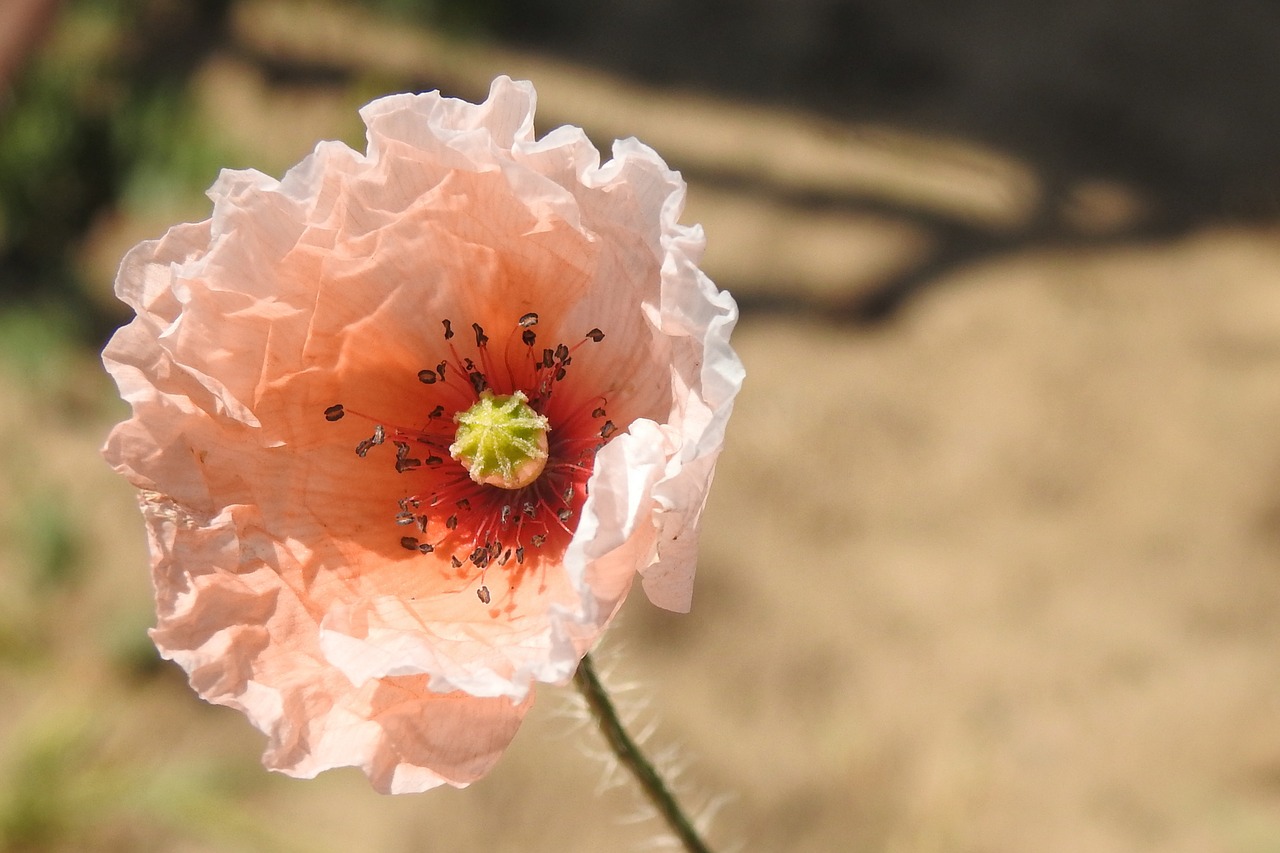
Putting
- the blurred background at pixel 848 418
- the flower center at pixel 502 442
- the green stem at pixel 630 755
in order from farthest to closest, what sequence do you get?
the blurred background at pixel 848 418, the flower center at pixel 502 442, the green stem at pixel 630 755

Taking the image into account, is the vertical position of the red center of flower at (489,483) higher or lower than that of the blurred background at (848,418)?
higher

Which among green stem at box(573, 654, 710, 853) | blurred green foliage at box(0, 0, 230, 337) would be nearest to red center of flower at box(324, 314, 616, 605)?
green stem at box(573, 654, 710, 853)

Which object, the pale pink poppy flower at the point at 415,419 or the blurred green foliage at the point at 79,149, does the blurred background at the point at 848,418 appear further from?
the pale pink poppy flower at the point at 415,419

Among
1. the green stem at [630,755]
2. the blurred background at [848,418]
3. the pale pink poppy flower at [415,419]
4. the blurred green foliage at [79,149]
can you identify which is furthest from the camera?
the blurred green foliage at [79,149]

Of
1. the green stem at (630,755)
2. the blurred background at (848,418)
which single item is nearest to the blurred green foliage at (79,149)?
the blurred background at (848,418)

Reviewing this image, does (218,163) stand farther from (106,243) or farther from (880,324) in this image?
(880,324)

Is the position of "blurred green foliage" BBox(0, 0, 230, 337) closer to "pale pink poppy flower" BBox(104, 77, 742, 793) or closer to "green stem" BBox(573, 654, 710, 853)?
"pale pink poppy flower" BBox(104, 77, 742, 793)

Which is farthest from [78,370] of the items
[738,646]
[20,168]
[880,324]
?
[880,324]
